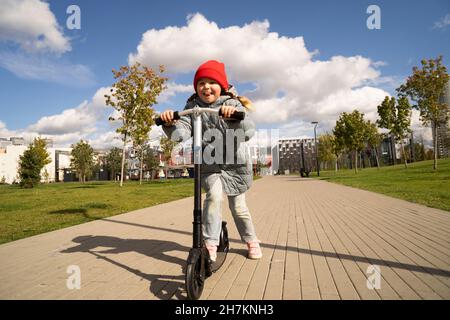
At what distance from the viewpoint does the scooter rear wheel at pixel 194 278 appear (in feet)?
7.58

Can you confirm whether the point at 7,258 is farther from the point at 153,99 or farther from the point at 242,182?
the point at 153,99

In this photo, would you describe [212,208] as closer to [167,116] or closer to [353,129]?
[167,116]

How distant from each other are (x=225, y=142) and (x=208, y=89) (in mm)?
554

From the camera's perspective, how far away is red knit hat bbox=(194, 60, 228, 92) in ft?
9.82

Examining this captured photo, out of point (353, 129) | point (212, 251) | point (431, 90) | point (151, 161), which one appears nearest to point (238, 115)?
point (212, 251)

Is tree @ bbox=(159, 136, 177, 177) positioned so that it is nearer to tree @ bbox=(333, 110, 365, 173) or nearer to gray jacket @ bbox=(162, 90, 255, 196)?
tree @ bbox=(333, 110, 365, 173)

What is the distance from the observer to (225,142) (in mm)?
3135

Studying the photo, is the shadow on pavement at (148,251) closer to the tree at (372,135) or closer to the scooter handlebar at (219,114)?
the scooter handlebar at (219,114)

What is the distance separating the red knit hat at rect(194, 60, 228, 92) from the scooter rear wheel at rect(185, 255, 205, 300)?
1.66 metres

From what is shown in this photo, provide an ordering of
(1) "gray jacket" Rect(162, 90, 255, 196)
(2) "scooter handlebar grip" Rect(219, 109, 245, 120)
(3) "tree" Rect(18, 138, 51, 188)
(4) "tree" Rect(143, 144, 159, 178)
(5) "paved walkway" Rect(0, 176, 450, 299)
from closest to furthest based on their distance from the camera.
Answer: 1. (2) "scooter handlebar grip" Rect(219, 109, 245, 120)
2. (5) "paved walkway" Rect(0, 176, 450, 299)
3. (1) "gray jacket" Rect(162, 90, 255, 196)
4. (3) "tree" Rect(18, 138, 51, 188)
5. (4) "tree" Rect(143, 144, 159, 178)

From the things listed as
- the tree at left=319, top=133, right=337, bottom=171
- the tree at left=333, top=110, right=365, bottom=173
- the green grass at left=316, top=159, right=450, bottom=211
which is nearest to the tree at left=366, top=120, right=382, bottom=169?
the tree at left=333, top=110, right=365, bottom=173
